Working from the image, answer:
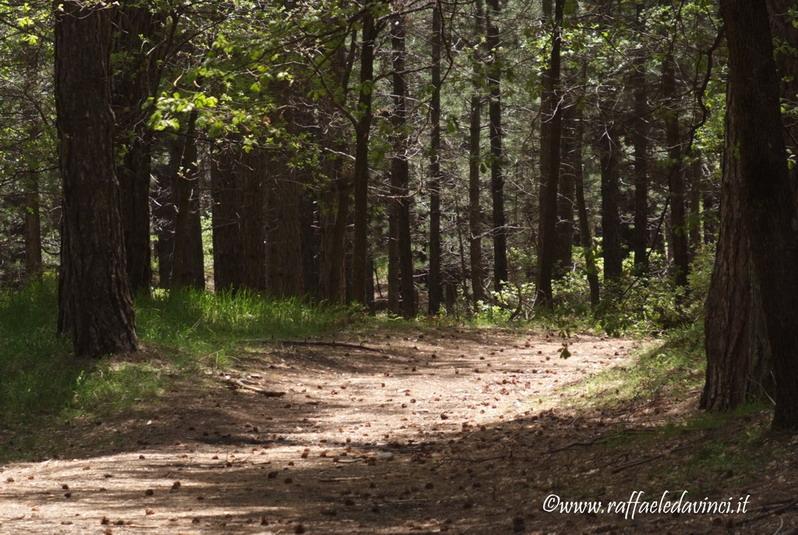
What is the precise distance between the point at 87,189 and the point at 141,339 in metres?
2.08

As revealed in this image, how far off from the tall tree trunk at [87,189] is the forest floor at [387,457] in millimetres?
1200

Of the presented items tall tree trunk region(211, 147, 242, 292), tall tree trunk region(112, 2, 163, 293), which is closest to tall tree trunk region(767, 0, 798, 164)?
tall tree trunk region(112, 2, 163, 293)

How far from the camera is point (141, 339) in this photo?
1189 centimetres

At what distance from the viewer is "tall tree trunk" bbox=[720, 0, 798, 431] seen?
5.59 m

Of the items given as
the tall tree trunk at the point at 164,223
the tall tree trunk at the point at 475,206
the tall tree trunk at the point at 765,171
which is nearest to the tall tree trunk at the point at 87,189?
the tall tree trunk at the point at 765,171

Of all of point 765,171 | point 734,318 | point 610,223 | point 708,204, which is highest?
point 708,204

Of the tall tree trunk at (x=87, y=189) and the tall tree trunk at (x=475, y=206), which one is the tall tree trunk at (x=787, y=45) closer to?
the tall tree trunk at (x=87, y=189)

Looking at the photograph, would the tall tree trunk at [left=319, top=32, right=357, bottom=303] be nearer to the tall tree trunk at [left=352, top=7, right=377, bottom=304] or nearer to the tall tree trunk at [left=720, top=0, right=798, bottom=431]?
the tall tree trunk at [left=352, top=7, right=377, bottom=304]

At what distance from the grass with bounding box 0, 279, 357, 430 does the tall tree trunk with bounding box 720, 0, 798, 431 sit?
262 inches

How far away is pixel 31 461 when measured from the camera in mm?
8477

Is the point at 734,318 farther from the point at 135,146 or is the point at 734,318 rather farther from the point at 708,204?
the point at 708,204

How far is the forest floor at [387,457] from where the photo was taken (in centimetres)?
566

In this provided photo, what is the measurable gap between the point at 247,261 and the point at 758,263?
14495mm

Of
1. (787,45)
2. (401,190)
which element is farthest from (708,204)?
(787,45)
